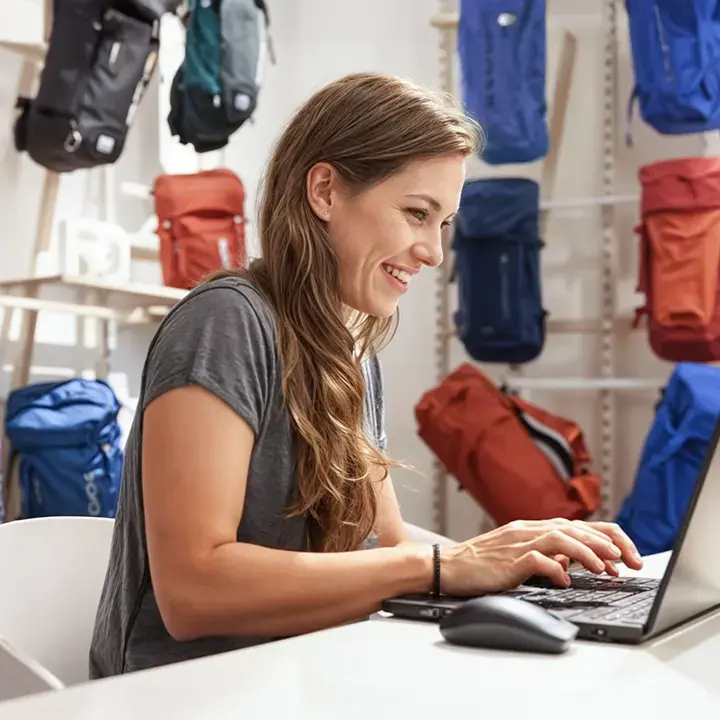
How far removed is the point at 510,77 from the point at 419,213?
1992 mm

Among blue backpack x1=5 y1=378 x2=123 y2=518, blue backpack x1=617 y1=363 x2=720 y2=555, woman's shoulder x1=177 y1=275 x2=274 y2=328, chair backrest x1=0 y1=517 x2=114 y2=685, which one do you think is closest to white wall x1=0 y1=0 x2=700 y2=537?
blue backpack x1=5 y1=378 x2=123 y2=518

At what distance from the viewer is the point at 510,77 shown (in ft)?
10.3

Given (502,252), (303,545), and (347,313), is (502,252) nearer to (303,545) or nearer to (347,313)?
(347,313)

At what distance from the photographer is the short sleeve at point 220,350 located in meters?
1.07

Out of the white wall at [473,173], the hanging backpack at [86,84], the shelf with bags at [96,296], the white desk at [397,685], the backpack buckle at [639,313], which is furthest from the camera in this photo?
the white wall at [473,173]

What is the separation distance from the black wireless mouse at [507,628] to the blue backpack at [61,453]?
7.49ft

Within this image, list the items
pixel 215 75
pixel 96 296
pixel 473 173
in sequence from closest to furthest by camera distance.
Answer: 1. pixel 215 75
2. pixel 96 296
3. pixel 473 173

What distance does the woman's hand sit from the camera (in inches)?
39.1

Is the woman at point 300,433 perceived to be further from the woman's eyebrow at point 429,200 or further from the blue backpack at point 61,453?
the blue backpack at point 61,453

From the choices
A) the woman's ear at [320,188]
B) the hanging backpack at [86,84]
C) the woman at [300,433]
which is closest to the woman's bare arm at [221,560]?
the woman at [300,433]

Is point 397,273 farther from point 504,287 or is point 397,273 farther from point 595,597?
point 504,287

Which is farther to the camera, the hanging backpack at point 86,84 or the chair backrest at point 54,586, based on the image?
the hanging backpack at point 86,84

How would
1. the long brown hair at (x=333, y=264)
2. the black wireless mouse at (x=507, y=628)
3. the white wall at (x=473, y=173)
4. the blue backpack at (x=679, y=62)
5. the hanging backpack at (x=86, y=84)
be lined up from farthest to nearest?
the white wall at (x=473, y=173) → the blue backpack at (x=679, y=62) → the hanging backpack at (x=86, y=84) → the long brown hair at (x=333, y=264) → the black wireless mouse at (x=507, y=628)

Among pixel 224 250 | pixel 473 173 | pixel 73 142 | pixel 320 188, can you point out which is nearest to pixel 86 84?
pixel 73 142
